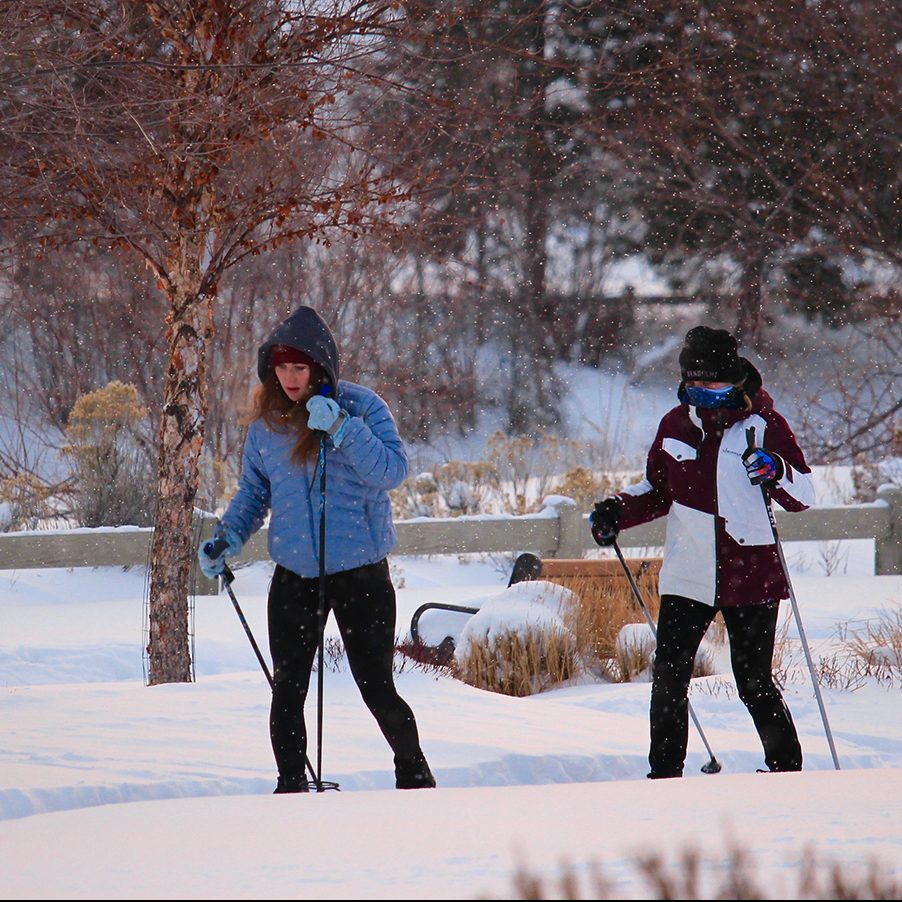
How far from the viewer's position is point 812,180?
21.2 meters

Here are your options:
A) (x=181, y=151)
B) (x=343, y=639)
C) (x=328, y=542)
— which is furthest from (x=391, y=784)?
(x=181, y=151)

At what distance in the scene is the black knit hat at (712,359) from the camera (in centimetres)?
422

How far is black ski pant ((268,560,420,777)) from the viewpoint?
12.7 ft

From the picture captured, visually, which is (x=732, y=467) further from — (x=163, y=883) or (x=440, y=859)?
(x=163, y=883)

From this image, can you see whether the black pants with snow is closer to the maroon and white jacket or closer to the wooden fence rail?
the maroon and white jacket

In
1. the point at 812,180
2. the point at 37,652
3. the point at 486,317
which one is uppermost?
the point at 812,180

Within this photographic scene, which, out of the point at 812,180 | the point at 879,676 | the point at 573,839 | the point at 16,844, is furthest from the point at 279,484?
the point at 812,180

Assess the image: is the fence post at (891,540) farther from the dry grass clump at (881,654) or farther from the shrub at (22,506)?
the shrub at (22,506)

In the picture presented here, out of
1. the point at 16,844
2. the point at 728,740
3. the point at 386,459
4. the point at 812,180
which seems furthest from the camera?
the point at 812,180

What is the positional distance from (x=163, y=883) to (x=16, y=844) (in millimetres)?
681

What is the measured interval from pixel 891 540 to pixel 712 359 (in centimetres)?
798

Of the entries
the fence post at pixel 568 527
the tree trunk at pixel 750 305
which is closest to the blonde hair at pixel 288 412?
the fence post at pixel 568 527

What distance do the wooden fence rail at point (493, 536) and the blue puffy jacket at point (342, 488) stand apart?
4417 mm

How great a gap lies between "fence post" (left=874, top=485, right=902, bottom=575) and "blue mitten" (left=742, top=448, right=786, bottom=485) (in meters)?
7.82
